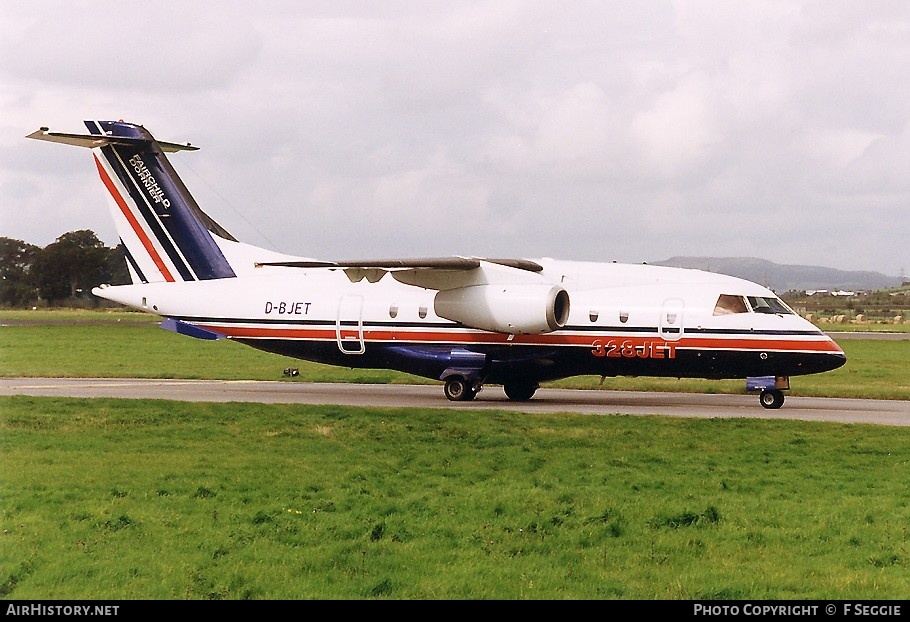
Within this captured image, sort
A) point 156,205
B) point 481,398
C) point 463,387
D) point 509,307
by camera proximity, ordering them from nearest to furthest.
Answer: point 509,307 < point 463,387 < point 481,398 < point 156,205

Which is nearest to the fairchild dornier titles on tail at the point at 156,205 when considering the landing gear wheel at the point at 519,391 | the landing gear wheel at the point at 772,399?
the landing gear wheel at the point at 519,391

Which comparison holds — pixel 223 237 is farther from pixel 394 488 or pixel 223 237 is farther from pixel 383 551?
pixel 383 551

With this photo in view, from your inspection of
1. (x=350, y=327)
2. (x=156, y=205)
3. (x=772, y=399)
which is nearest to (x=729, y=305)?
(x=772, y=399)

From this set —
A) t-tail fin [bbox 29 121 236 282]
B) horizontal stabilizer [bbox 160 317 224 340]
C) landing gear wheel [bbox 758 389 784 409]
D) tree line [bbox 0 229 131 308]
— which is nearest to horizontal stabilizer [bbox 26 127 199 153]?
t-tail fin [bbox 29 121 236 282]

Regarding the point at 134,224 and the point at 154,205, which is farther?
the point at 134,224

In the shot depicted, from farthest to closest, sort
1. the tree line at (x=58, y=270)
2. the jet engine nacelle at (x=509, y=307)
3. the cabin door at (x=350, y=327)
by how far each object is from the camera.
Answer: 1. the tree line at (x=58, y=270)
2. the cabin door at (x=350, y=327)
3. the jet engine nacelle at (x=509, y=307)

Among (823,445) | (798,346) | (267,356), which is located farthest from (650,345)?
(267,356)

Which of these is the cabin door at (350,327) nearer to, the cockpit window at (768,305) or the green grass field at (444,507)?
the green grass field at (444,507)

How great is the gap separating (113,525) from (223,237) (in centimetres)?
1820

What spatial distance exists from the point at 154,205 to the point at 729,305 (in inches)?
586

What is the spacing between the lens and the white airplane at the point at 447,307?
2270 cm

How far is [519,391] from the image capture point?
25.4m

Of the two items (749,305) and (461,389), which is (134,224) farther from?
(749,305)

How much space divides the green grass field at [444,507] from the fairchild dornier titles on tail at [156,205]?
8205 millimetres
